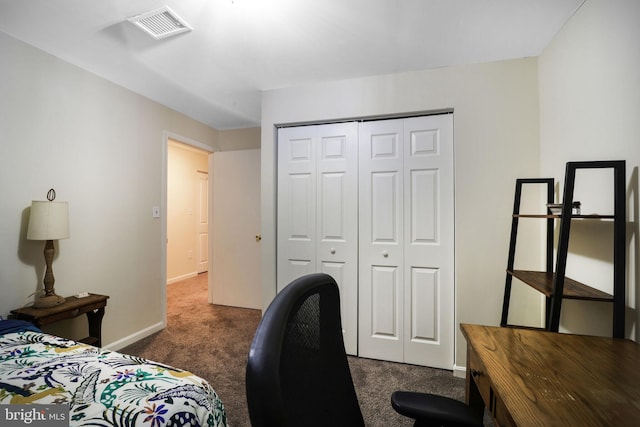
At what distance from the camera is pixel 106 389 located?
1.09 metres

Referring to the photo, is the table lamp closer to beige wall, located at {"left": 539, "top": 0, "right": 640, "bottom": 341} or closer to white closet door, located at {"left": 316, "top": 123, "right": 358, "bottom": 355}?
white closet door, located at {"left": 316, "top": 123, "right": 358, "bottom": 355}

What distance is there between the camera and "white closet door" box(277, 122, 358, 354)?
257 centimetres

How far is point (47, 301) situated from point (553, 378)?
280 cm

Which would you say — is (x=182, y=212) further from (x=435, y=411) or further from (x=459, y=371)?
(x=435, y=411)

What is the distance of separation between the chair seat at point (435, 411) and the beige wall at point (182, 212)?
17.3 ft

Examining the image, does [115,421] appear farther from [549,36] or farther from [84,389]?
[549,36]

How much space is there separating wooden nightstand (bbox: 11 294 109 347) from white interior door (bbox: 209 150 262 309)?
1741mm

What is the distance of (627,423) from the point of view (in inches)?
28.0

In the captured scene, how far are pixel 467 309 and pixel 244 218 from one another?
2.80 m

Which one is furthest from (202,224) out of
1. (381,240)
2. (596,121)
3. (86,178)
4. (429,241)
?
(596,121)

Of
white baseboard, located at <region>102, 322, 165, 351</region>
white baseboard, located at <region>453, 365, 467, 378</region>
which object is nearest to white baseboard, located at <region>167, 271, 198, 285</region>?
white baseboard, located at <region>102, 322, 165, 351</region>

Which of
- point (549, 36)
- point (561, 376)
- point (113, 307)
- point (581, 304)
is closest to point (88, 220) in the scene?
point (113, 307)

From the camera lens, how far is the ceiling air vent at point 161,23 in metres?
1.70

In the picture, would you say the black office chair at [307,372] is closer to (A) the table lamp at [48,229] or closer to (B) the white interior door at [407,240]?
(B) the white interior door at [407,240]
